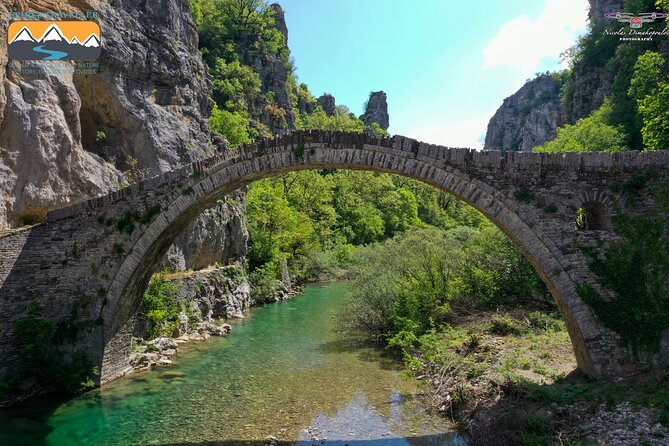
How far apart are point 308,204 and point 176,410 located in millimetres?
32406

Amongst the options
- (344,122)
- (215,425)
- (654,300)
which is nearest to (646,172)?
(654,300)

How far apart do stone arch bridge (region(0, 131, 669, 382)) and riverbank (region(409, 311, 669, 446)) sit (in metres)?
0.92

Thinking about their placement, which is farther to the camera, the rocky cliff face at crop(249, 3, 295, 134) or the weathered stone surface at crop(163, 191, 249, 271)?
the rocky cliff face at crop(249, 3, 295, 134)

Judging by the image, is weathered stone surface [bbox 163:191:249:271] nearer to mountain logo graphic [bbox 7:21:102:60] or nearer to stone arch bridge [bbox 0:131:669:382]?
stone arch bridge [bbox 0:131:669:382]

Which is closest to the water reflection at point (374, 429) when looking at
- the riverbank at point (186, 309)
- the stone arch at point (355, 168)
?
the stone arch at point (355, 168)

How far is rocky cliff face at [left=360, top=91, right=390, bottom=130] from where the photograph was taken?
89.2 metres

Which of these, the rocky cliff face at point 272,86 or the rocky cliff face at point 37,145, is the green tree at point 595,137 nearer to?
the rocky cliff face at point 37,145

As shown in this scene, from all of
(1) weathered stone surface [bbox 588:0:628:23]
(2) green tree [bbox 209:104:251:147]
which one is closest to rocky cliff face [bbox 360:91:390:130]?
(1) weathered stone surface [bbox 588:0:628:23]

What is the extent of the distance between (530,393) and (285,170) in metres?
7.35

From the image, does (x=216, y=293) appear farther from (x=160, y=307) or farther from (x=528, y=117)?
(x=528, y=117)

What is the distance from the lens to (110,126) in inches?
645

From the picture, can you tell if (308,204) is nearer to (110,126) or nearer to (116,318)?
(110,126)

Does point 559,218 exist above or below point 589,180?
below

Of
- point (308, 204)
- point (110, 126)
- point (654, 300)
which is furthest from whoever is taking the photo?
point (308, 204)
